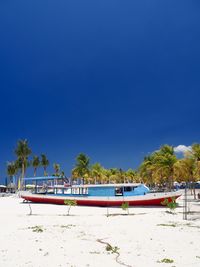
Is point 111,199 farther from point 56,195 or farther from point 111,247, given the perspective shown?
point 111,247

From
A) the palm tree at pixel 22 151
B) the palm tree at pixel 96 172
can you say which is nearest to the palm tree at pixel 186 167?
the palm tree at pixel 96 172

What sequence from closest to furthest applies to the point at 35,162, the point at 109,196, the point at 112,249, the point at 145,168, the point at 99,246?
the point at 112,249 → the point at 99,246 → the point at 109,196 → the point at 145,168 → the point at 35,162

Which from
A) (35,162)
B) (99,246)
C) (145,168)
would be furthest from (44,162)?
(99,246)

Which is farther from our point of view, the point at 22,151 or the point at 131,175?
the point at 131,175

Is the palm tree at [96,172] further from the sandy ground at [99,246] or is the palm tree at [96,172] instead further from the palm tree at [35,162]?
the sandy ground at [99,246]

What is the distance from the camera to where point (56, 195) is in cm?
4316

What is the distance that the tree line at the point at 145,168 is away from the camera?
161 ft

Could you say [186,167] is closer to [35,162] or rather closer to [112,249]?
[112,249]

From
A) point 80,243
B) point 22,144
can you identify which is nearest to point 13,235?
point 80,243

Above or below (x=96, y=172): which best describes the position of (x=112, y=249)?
below

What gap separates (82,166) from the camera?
296 ft

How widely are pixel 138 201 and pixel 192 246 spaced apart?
25.0 m

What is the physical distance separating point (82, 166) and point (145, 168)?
64.9 feet

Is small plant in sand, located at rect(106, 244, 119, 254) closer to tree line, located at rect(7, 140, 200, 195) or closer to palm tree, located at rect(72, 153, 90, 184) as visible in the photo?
tree line, located at rect(7, 140, 200, 195)
